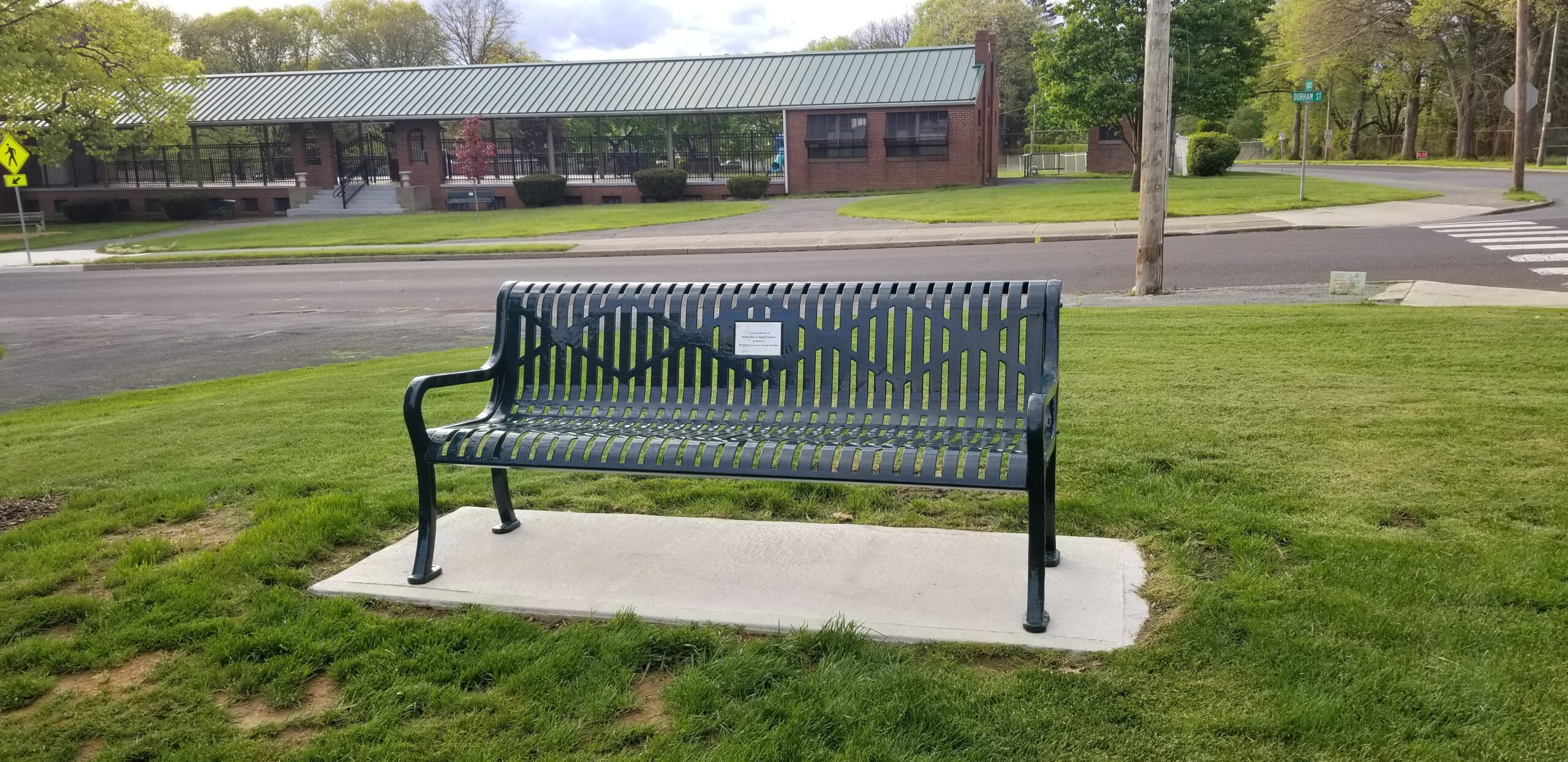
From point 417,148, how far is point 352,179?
404 cm

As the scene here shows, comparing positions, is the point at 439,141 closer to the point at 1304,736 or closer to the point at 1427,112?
the point at 1304,736

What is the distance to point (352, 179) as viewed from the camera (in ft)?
152

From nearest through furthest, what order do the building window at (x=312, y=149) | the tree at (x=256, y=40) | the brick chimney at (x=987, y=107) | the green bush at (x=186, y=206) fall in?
1. the brick chimney at (x=987, y=107)
2. the green bush at (x=186, y=206)
3. the building window at (x=312, y=149)
4. the tree at (x=256, y=40)

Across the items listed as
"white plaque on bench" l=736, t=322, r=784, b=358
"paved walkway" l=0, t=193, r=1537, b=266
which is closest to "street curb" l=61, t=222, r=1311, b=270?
"paved walkway" l=0, t=193, r=1537, b=266

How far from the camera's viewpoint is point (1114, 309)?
1109 centimetres

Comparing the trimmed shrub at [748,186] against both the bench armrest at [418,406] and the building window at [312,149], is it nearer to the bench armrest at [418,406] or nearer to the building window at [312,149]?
the building window at [312,149]

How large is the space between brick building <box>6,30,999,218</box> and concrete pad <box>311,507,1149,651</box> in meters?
37.0

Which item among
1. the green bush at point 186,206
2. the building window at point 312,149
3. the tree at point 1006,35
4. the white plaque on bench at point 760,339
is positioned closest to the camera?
the white plaque on bench at point 760,339

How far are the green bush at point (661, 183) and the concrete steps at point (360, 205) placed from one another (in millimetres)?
9180

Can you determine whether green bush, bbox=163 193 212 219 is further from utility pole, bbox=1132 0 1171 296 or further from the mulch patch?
the mulch patch

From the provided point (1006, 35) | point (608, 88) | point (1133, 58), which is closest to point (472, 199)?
point (608, 88)

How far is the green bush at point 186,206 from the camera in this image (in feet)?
138

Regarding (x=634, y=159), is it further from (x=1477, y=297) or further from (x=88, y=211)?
(x=1477, y=297)

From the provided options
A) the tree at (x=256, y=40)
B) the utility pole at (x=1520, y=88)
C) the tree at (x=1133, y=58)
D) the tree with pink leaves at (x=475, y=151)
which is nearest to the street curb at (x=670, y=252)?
the utility pole at (x=1520, y=88)
